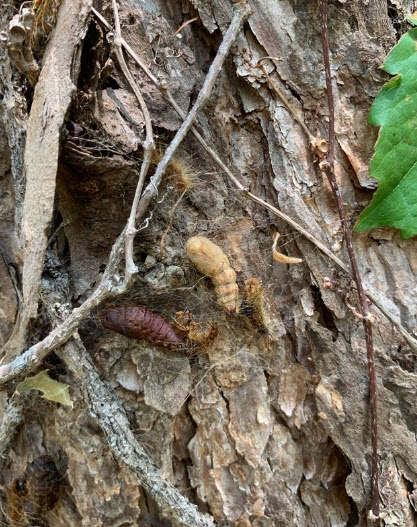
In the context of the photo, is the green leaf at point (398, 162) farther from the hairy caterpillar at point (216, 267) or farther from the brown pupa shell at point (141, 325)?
the brown pupa shell at point (141, 325)

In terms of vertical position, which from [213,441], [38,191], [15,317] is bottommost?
[15,317]

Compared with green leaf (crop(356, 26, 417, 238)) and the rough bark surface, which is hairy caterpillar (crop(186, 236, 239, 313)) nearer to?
the rough bark surface

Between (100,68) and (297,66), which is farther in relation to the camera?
(297,66)

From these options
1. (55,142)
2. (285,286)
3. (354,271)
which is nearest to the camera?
(55,142)

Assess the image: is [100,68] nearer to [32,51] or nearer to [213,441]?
[32,51]

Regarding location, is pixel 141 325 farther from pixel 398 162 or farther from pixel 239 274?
pixel 398 162

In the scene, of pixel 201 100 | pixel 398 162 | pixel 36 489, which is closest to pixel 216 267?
pixel 201 100

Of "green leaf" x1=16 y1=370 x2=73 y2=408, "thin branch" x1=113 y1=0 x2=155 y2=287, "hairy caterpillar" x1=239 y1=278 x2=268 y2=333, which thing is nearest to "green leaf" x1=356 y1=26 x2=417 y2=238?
"hairy caterpillar" x1=239 y1=278 x2=268 y2=333

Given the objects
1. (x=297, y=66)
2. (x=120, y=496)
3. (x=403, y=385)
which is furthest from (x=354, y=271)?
(x=120, y=496)

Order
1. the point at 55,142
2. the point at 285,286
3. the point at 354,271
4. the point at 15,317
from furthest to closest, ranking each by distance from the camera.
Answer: the point at 15,317 < the point at 285,286 < the point at 354,271 < the point at 55,142
